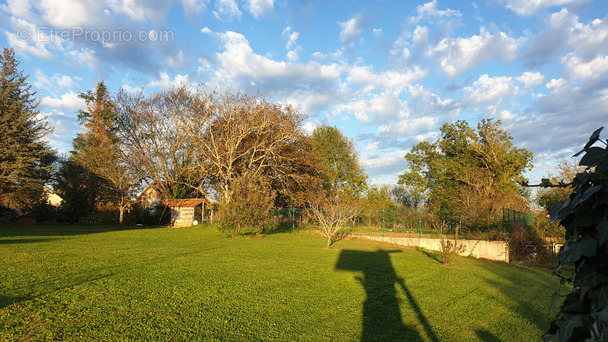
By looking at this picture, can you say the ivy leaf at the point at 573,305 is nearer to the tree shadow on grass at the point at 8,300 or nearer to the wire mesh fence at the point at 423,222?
the tree shadow on grass at the point at 8,300

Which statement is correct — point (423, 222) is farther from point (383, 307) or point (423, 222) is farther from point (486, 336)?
point (486, 336)

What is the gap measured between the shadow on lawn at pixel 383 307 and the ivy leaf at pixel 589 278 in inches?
156

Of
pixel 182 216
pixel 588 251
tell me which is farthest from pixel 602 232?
pixel 182 216

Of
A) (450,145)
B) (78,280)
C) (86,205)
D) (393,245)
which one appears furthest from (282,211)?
(78,280)

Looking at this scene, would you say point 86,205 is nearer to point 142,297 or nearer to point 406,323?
point 142,297

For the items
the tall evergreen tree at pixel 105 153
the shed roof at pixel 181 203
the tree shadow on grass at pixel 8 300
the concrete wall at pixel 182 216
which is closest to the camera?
the tree shadow on grass at pixel 8 300

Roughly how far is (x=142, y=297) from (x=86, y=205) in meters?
28.5

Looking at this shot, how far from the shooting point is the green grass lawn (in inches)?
190

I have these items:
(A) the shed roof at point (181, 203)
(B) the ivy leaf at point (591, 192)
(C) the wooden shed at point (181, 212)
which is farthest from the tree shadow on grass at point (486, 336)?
(A) the shed roof at point (181, 203)

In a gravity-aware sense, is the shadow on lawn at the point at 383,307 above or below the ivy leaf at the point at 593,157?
below

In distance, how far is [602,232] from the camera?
4.48ft

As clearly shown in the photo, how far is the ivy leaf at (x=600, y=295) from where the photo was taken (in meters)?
1.39

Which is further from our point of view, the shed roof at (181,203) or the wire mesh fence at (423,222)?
the shed roof at (181,203)

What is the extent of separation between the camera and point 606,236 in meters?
1.34
